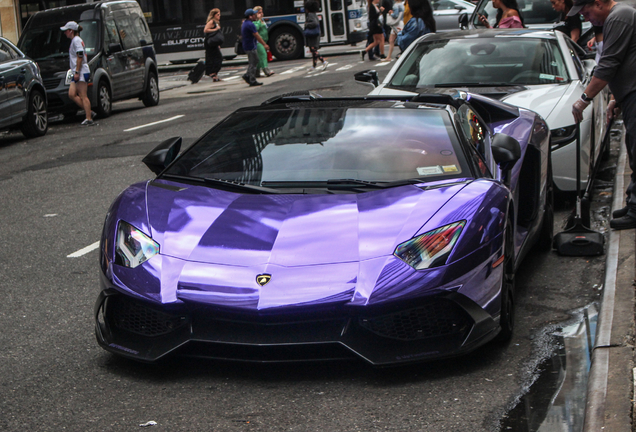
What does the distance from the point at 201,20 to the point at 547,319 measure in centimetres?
2682

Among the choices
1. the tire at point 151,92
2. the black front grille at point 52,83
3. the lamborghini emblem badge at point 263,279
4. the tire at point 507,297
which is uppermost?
the lamborghini emblem badge at point 263,279

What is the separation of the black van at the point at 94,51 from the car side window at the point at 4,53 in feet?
5.33

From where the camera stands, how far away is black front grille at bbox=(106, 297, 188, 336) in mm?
3973

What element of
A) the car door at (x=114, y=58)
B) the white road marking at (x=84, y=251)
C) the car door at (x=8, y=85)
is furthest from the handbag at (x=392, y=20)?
the white road marking at (x=84, y=251)

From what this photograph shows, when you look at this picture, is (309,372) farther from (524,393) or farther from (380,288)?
(524,393)

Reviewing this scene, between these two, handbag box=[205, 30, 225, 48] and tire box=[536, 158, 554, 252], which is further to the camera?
handbag box=[205, 30, 225, 48]

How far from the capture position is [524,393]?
12.6 ft

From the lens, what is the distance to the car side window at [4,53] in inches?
549

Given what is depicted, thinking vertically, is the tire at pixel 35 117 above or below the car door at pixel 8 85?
below

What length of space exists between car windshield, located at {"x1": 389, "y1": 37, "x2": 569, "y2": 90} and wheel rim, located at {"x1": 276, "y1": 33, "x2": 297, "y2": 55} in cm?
2200

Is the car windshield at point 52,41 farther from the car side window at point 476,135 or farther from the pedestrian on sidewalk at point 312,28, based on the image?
the car side window at point 476,135

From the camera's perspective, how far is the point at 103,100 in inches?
678

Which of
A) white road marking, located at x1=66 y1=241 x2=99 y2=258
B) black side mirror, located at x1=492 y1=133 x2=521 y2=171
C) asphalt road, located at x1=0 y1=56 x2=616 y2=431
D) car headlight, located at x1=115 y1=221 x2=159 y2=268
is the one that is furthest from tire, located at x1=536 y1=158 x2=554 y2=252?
white road marking, located at x1=66 y1=241 x2=99 y2=258

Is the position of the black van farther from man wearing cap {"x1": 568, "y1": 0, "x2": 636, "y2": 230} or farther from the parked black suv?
man wearing cap {"x1": 568, "y1": 0, "x2": 636, "y2": 230}
